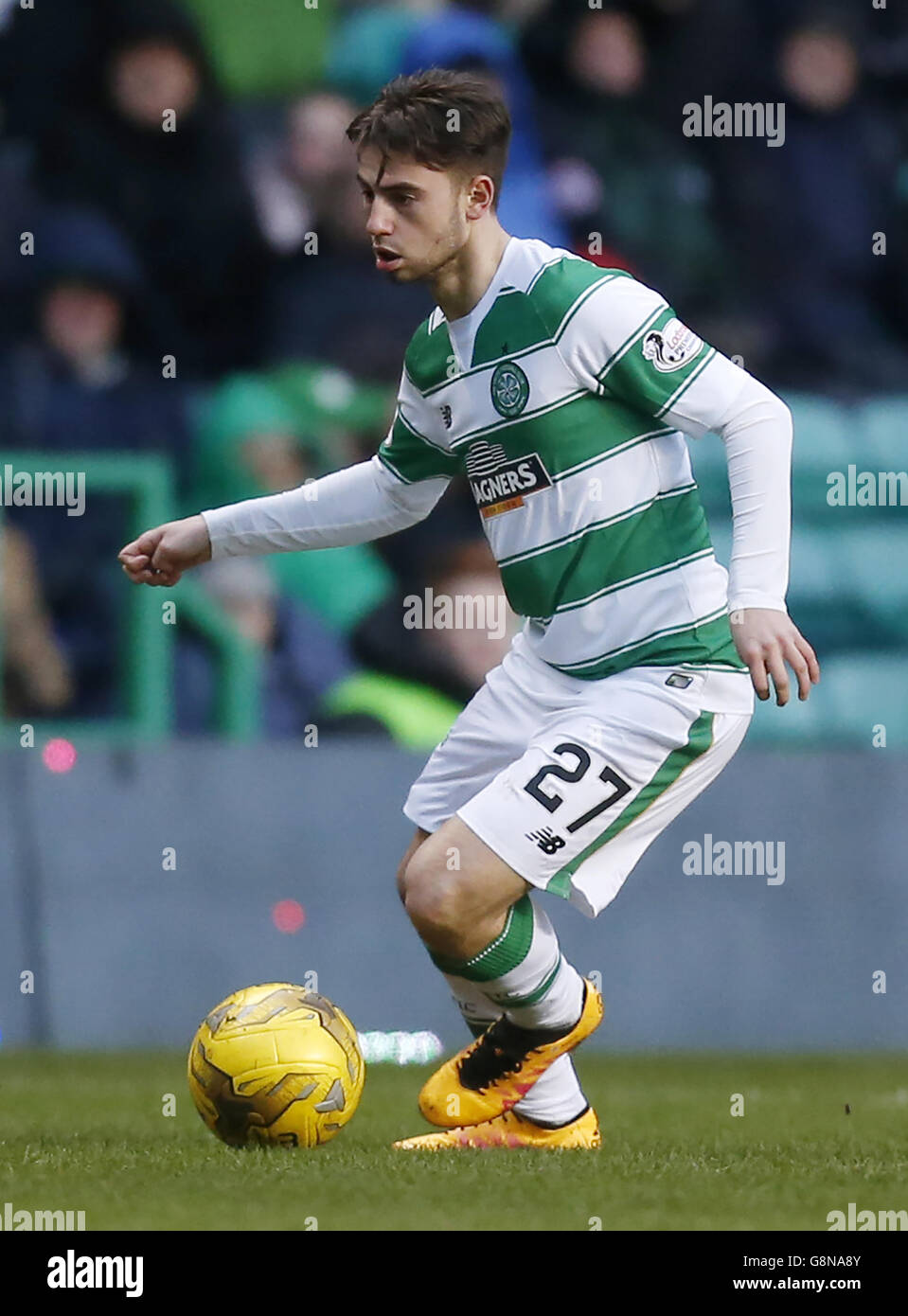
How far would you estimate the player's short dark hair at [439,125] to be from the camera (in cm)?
532

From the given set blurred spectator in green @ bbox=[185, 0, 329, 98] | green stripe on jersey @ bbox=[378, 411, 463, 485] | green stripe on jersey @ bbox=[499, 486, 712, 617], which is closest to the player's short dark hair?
green stripe on jersey @ bbox=[378, 411, 463, 485]

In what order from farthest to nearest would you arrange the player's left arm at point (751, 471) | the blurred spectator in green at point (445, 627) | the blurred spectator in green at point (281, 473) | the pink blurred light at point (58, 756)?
the blurred spectator in green at point (281, 473), the blurred spectator in green at point (445, 627), the pink blurred light at point (58, 756), the player's left arm at point (751, 471)

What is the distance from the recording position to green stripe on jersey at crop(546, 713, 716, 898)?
5293 mm

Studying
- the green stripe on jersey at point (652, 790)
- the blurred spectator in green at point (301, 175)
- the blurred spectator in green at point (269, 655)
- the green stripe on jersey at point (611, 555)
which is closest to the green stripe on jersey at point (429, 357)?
the green stripe on jersey at point (611, 555)

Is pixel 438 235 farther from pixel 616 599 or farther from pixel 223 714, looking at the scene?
pixel 223 714

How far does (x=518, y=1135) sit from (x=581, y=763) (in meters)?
1.01

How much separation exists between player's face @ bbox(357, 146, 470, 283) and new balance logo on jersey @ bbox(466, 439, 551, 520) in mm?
427

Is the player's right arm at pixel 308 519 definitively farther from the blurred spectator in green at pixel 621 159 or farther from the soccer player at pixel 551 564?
the blurred spectator in green at pixel 621 159

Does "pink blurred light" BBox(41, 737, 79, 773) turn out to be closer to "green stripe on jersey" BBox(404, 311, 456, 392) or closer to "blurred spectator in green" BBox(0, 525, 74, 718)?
"blurred spectator in green" BBox(0, 525, 74, 718)

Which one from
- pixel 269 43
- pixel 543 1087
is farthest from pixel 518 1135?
pixel 269 43

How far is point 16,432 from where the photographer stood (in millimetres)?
9633

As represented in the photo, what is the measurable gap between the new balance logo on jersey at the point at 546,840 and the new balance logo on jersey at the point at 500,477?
0.75m
